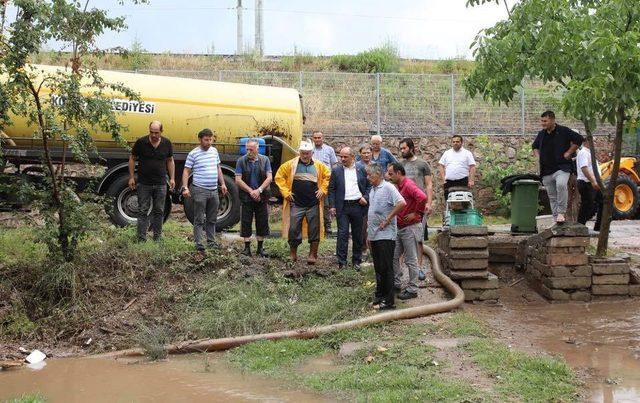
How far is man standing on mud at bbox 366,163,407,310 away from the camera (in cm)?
963

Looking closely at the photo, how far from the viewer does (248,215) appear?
38.5 feet

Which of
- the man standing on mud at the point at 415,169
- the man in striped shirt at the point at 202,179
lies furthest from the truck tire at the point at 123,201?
the man standing on mud at the point at 415,169

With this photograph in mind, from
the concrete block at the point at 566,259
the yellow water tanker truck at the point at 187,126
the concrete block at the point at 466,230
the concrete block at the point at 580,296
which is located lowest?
the concrete block at the point at 580,296

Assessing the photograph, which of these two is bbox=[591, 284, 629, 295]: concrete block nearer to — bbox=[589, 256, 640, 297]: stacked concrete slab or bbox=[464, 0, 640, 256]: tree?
bbox=[589, 256, 640, 297]: stacked concrete slab

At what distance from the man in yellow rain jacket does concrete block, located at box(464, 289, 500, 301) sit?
2.19 m

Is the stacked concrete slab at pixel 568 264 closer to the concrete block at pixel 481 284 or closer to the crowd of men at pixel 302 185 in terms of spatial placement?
the crowd of men at pixel 302 185

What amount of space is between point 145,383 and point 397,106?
15050mm

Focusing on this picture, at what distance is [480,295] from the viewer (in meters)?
11.0

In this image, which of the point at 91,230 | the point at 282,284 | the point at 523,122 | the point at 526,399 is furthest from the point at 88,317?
the point at 523,122

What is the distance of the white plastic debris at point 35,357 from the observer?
8.83 m

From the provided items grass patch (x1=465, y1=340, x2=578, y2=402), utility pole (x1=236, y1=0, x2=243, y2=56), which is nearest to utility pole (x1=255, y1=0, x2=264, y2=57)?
utility pole (x1=236, y1=0, x2=243, y2=56)

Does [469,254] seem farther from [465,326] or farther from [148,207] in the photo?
[148,207]

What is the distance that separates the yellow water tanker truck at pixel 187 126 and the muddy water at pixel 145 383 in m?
5.13

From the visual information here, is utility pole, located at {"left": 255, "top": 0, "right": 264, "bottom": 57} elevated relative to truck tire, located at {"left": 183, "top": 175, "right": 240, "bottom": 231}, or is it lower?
elevated
